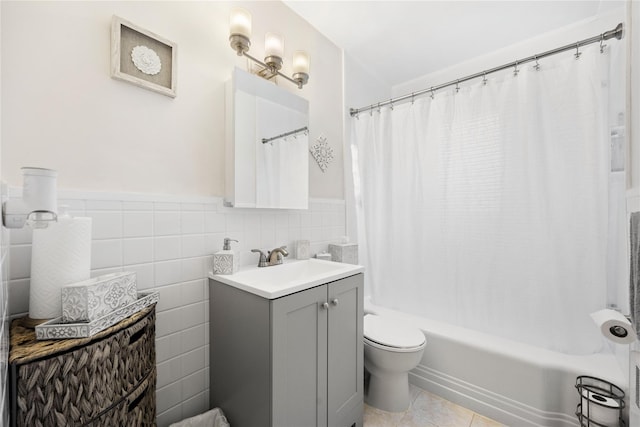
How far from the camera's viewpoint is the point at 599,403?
3.92 ft

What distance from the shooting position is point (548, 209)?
1.52m

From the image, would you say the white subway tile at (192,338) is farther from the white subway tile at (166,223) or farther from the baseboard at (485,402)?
the baseboard at (485,402)

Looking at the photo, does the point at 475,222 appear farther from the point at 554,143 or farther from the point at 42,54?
the point at 42,54

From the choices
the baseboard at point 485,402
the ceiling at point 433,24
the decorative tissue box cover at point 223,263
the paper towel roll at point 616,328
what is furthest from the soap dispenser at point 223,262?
the ceiling at point 433,24

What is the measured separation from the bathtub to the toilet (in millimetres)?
253

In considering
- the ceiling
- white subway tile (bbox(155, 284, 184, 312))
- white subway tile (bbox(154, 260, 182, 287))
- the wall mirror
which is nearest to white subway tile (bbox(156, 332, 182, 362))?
white subway tile (bbox(155, 284, 184, 312))

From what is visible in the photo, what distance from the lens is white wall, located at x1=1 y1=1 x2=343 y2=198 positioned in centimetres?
89

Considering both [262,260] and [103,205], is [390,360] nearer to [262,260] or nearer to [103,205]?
[262,260]

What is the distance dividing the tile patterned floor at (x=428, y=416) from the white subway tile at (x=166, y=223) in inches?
57.7

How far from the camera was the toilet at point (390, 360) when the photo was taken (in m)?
1.46

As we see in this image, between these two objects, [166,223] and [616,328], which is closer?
[616,328]

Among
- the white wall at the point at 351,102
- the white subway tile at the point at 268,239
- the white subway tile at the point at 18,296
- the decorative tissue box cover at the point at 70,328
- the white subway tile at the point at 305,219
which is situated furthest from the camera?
the white wall at the point at 351,102

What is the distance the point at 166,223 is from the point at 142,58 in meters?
0.71

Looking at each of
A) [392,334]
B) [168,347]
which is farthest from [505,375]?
[168,347]
